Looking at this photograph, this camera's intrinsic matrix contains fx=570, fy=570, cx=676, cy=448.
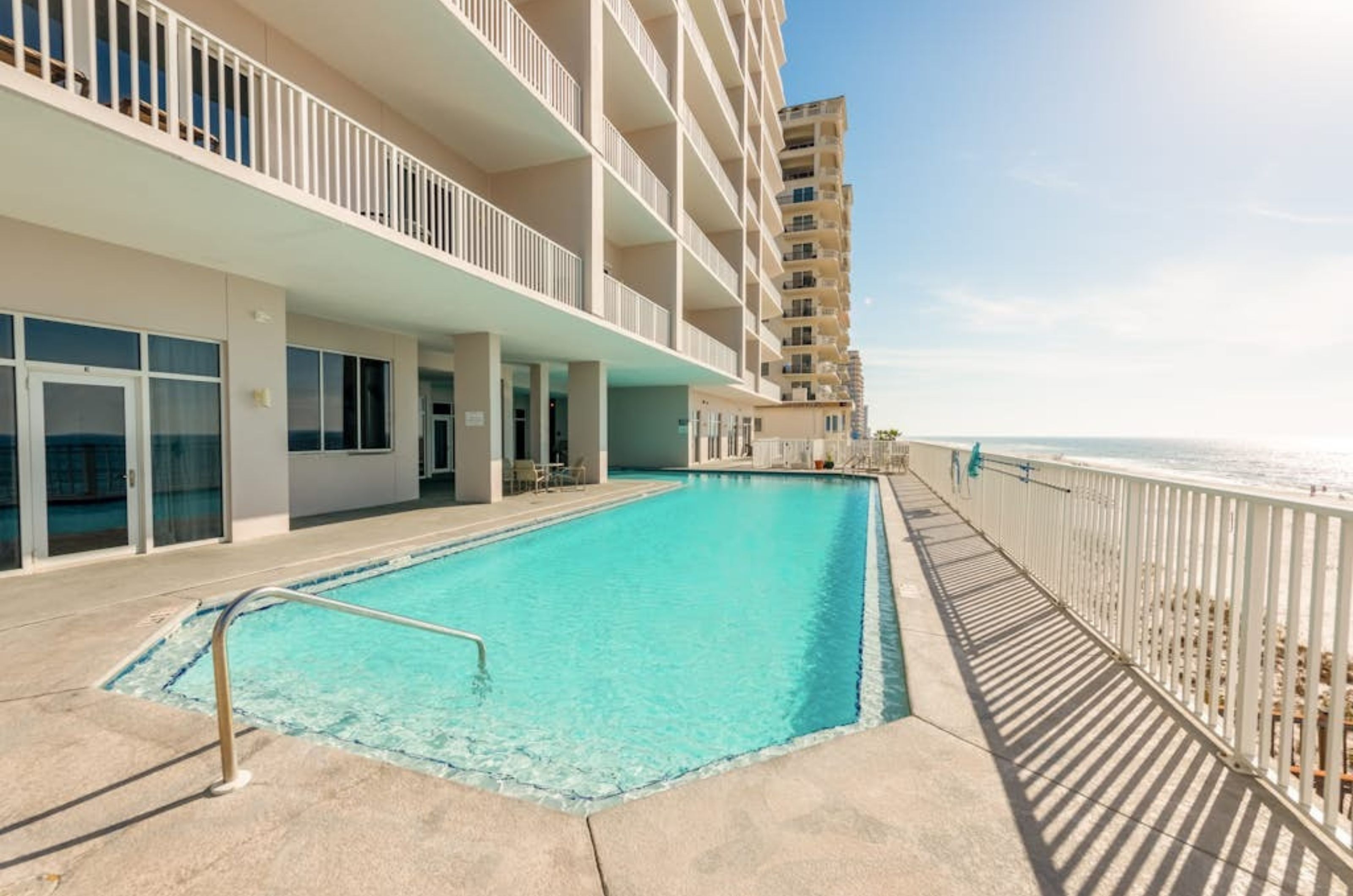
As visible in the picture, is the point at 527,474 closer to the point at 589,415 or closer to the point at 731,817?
the point at 589,415

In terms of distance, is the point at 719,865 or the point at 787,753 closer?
the point at 719,865

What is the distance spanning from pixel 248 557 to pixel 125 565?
3.77 ft

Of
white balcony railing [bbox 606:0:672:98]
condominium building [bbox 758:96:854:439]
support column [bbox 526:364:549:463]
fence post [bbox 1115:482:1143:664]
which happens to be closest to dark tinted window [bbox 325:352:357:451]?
support column [bbox 526:364:549:463]

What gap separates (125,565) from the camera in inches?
253

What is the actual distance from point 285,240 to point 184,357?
8.35 feet

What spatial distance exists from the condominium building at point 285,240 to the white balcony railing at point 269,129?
5 cm

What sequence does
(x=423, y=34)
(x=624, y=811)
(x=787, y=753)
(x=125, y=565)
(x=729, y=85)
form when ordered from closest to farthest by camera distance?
(x=624, y=811) → (x=787, y=753) → (x=125, y=565) → (x=423, y=34) → (x=729, y=85)

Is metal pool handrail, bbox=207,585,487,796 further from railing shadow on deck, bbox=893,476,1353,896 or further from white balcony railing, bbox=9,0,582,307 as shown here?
white balcony railing, bbox=9,0,582,307

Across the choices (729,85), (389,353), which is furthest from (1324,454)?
(389,353)

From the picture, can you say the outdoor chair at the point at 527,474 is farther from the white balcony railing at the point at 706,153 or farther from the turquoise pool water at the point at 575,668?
the white balcony railing at the point at 706,153

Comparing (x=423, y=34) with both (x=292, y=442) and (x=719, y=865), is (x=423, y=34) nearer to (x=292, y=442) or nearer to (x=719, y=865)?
(x=292, y=442)

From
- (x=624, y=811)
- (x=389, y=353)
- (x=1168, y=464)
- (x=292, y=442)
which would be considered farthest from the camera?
(x=1168, y=464)

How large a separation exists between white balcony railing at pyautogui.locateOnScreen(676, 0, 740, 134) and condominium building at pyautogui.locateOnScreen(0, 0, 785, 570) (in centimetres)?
109

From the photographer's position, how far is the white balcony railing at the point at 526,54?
26.8ft
